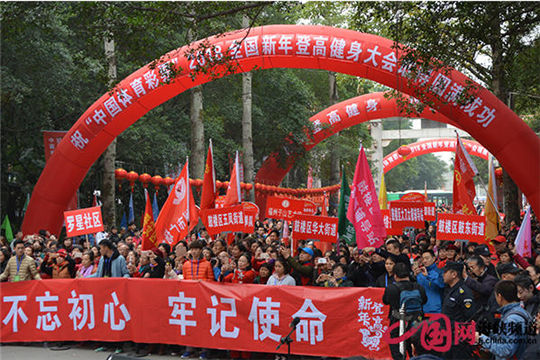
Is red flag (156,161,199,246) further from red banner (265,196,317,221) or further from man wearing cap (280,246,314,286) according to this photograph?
man wearing cap (280,246,314,286)

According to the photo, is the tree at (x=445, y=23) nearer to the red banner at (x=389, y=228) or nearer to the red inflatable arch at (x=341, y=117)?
the red banner at (x=389, y=228)

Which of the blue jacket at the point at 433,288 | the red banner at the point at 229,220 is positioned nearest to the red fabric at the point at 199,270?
the red banner at the point at 229,220

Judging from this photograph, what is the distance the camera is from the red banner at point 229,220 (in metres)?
10.2

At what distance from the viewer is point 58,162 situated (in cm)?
1507

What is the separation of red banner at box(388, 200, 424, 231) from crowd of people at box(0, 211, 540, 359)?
1.19 metres

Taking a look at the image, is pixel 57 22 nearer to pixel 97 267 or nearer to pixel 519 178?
pixel 97 267

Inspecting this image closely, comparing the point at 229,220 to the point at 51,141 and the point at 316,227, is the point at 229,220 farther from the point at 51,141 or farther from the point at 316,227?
the point at 51,141

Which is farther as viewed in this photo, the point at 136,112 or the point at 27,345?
the point at 136,112

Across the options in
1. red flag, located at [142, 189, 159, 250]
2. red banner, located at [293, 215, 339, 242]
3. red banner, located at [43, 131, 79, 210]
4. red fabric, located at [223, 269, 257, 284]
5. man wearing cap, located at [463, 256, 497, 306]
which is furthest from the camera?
red banner, located at [43, 131, 79, 210]

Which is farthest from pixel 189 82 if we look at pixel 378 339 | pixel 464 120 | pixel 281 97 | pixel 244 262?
pixel 281 97

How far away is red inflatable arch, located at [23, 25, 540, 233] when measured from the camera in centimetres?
1238

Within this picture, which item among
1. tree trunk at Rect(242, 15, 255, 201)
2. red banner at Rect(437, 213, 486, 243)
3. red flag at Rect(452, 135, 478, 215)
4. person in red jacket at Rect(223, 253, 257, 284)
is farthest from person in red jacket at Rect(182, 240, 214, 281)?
tree trunk at Rect(242, 15, 255, 201)

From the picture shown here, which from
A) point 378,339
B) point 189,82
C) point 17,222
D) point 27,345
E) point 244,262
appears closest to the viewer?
point 378,339

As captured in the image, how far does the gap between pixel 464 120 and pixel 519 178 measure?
5.21ft
